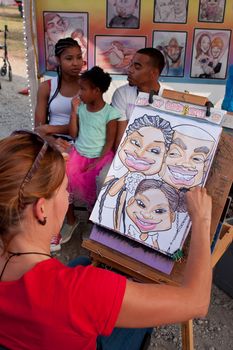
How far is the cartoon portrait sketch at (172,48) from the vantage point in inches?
140

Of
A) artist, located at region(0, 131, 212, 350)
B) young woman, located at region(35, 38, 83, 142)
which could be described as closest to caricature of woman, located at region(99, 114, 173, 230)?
artist, located at region(0, 131, 212, 350)

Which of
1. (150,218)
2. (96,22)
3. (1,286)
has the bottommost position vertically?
(150,218)

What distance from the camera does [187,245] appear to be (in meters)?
1.84

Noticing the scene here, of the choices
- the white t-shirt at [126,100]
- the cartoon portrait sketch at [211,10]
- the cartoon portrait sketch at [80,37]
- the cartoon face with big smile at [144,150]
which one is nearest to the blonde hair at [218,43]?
the cartoon portrait sketch at [211,10]

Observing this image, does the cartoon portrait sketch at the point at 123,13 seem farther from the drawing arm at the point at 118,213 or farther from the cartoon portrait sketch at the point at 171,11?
the drawing arm at the point at 118,213

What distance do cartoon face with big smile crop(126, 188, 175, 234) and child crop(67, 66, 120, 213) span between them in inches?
36.8

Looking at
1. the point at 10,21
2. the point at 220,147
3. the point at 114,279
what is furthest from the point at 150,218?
the point at 10,21

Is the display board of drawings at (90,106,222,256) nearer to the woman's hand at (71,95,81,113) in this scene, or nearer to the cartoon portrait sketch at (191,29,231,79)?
the woman's hand at (71,95,81,113)

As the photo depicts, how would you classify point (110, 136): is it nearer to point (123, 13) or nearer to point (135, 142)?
point (135, 142)

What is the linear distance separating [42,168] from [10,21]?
1503cm

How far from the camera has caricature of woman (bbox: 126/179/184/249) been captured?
6.13 feet

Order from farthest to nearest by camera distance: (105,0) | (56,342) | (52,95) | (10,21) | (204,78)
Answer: (10,21), (204,78), (105,0), (52,95), (56,342)

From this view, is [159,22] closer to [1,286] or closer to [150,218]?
[150,218]

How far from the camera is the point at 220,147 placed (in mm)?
1869
